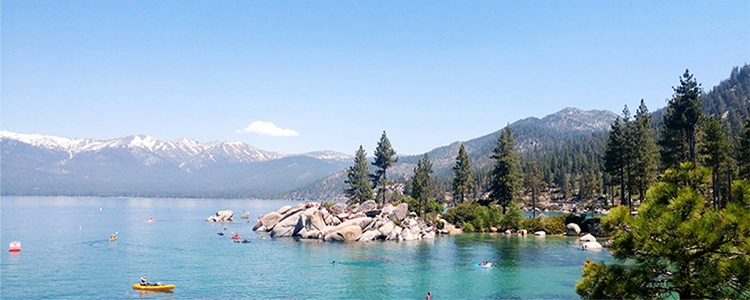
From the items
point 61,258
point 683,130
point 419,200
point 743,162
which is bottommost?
point 61,258

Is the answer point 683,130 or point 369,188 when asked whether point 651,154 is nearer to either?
point 683,130

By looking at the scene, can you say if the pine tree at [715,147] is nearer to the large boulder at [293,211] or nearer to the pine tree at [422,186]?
the pine tree at [422,186]

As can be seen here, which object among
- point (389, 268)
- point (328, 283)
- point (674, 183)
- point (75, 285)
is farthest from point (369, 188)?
point (674, 183)

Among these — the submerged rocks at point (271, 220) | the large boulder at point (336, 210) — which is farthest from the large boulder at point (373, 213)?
the submerged rocks at point (271, 220)

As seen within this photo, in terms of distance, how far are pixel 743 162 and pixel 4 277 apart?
8567cm

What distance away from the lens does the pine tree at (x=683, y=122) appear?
5297cm

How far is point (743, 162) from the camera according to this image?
52562 millimetres

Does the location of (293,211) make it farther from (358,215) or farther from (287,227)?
(358,215)

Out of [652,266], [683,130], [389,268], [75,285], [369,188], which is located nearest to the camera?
[652,266]

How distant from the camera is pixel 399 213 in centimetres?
8138

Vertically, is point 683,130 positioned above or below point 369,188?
above

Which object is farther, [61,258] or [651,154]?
[651,154]

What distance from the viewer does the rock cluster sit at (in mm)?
73812

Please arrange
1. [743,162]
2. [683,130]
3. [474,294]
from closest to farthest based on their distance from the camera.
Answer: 1. [474,294]
2. [743,162]
3. [683,130]
